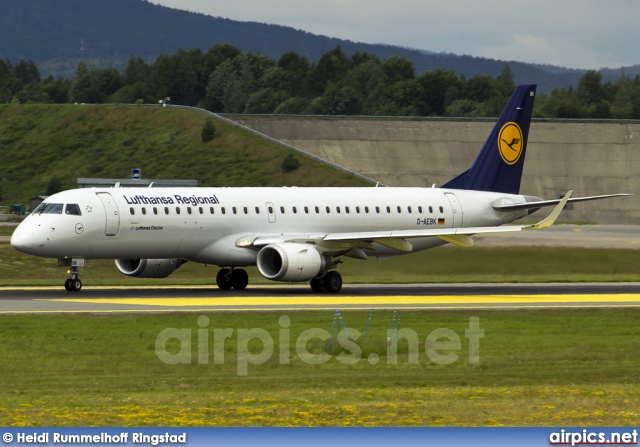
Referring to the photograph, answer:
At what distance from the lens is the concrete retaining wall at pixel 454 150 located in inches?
4727

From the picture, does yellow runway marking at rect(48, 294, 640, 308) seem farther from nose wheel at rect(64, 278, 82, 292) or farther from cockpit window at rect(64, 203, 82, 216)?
cockpit window at rect(64, 203, 82, 216)

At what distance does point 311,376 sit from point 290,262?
62.5 ft

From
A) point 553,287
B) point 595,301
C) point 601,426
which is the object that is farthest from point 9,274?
point 601,426

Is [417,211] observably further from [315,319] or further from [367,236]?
[315,319]

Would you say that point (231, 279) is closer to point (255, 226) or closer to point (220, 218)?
point (255, 226)

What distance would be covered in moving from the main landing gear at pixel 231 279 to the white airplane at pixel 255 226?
1.5 inches

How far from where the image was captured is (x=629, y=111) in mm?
168875

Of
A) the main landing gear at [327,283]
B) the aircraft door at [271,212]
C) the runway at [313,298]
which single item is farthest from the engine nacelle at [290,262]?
the aircraft door at [271,212]

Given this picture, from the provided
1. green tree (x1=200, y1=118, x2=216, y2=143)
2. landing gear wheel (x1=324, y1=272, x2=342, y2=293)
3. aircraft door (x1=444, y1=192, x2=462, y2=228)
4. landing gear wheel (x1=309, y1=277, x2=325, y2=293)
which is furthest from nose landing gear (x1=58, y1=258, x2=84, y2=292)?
green tree (x1=200, y1=118, x2=216, y2=143)

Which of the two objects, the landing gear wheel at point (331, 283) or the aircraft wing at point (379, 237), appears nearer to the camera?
the aircraft wing at point (379, 237)

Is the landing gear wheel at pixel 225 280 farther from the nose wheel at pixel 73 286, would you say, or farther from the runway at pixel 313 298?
the nose wheel at pixel 73 286

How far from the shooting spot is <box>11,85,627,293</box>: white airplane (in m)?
41.2

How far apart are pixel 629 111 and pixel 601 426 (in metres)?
158

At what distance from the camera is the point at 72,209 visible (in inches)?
1617
